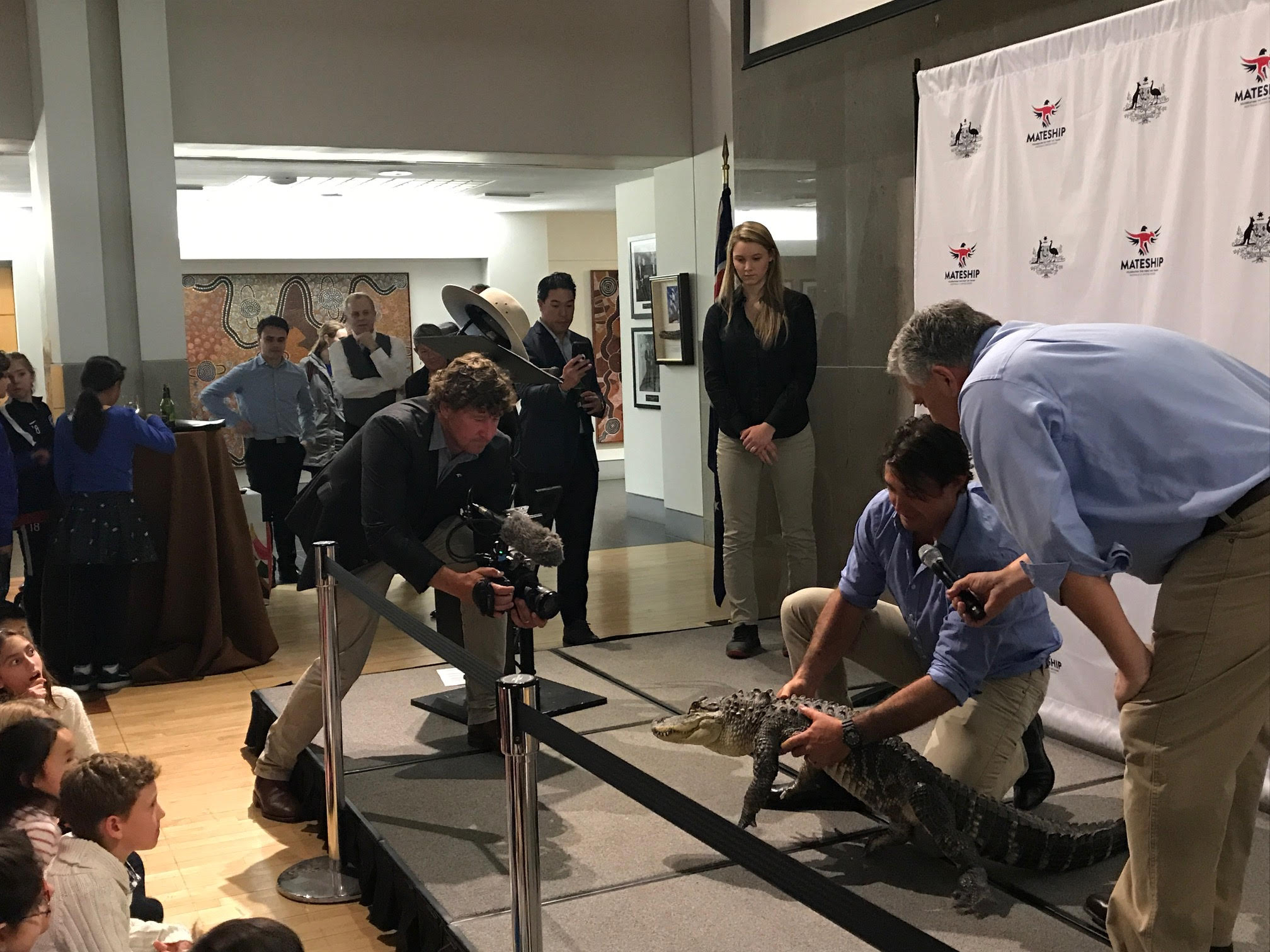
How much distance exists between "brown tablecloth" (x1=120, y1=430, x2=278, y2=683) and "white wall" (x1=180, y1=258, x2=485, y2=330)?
24.9 ft

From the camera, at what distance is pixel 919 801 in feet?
8.66

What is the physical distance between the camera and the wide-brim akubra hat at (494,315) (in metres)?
4.60

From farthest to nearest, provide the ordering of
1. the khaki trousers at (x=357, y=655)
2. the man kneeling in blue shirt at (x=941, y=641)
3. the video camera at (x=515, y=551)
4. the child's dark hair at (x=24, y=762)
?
the khaki trousers at (x=357, y=655) < the video camera at (x=515, y=551) < the man kneeling in blue shirt at (x=941, y=641) < the child's dark hair at (x=24, y=762)

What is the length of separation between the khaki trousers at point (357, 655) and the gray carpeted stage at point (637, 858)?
11 cm

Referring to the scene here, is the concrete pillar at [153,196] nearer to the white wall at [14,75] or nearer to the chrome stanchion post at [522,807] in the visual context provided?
the white wall at [14,75]

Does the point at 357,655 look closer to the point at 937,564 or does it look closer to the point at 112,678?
the point at 937,564

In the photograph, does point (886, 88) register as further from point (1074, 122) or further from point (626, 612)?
point (626, 612)

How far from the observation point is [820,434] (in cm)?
560

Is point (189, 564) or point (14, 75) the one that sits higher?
point (14, 75)

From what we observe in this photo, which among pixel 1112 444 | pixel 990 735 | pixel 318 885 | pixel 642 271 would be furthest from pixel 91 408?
pixel 642 271

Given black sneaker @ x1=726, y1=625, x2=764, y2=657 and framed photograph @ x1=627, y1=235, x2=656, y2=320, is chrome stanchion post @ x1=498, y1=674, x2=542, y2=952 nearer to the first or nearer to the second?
black sneaker @ x1=726, y1=625, x2=764, y2=657

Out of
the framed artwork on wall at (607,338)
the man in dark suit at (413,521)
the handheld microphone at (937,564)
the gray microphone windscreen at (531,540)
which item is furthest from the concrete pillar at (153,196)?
the framed artwork on wall at (607,338)

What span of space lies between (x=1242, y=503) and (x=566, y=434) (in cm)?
326

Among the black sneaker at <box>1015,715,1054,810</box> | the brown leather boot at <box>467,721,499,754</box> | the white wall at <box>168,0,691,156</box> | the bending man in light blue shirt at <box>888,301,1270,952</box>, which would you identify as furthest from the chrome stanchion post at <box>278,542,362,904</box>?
the white wall at <box>168,0,691,156</box>
